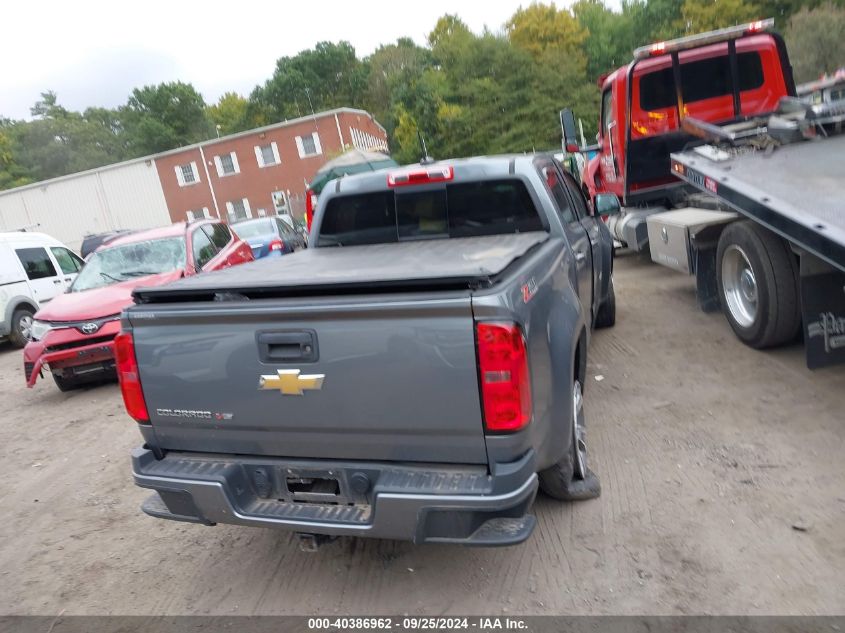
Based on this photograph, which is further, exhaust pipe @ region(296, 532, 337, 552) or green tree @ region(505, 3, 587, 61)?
green tree @ region(505, 3, 587, 61)

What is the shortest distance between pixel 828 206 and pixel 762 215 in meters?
0.51

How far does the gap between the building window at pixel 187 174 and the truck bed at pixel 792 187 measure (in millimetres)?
40380

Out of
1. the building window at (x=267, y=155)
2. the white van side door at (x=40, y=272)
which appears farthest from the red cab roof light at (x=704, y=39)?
the building window at (x=267, y=155)

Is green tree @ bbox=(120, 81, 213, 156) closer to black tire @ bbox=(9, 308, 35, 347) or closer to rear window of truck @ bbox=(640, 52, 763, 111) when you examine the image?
black tire @ bbox=(9, 308, 35, 347)

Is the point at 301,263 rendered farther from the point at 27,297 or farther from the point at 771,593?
the point at 27,297

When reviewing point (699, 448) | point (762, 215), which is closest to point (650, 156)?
point (762, 215)

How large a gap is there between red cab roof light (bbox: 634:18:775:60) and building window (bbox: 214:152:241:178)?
3704 cm

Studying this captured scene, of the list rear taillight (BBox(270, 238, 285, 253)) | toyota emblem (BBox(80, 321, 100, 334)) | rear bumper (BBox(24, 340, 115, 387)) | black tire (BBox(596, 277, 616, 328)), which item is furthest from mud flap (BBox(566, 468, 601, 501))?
rear taillight (BBox(270, 238, 285, 253))

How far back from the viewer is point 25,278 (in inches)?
457

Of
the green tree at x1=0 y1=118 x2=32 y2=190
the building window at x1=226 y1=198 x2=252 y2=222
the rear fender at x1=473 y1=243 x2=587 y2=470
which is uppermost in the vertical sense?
the green tree at x1=0 y1=118 x2=32 y2=190

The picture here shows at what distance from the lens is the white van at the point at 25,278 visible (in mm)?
11266

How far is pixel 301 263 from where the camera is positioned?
12.9ft

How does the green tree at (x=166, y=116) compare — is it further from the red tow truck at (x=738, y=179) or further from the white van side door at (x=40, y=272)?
the red tow truck at (x=738, y=179)

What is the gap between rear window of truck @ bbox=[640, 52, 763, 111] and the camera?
322 inches
